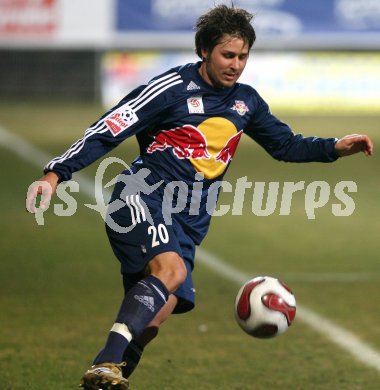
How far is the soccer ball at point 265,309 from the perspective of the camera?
555cm

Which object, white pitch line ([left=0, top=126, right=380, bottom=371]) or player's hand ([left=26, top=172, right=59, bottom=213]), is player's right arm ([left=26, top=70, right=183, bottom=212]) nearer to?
player's hand ([left=26, top=172, right=59, bottom=213])

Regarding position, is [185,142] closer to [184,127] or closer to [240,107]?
[184,127]

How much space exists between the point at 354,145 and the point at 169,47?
22149 millimetres

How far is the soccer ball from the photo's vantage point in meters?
5.55

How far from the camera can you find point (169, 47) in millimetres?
27625

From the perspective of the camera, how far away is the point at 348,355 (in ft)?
22.1

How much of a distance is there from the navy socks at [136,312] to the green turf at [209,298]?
3.37 ft

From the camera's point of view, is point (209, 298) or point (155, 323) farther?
point (209, 298)

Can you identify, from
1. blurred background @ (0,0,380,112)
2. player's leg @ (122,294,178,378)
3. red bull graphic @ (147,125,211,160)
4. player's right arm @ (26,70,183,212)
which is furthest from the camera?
blurred background @ (0,0,380,112)

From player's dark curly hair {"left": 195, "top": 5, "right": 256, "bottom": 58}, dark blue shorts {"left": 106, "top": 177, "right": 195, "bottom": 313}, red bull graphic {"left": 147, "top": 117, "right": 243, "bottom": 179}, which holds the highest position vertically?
player's dark curly hair {"left": 195, "top": 5, "right": 256, "bottom": 58}

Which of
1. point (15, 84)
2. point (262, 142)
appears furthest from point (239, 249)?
point (15, 84)

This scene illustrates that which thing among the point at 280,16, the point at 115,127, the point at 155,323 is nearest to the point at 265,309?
the point at 155,323

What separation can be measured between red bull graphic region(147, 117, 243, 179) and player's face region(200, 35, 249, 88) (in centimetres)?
24

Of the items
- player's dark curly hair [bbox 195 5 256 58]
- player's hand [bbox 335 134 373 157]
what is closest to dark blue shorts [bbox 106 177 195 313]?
player's dark curly hair [bbox 195 5 256 58]
